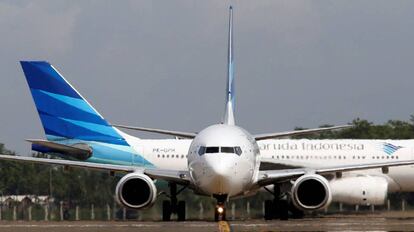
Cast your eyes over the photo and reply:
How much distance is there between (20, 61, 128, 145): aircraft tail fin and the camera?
152ft

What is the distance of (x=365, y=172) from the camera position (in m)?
46.2

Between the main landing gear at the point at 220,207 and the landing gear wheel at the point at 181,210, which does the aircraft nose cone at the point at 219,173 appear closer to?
the main landing gear at the point at 220,207

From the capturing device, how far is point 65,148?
45094mm

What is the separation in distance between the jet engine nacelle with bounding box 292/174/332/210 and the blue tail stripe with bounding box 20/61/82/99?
16.2 metres

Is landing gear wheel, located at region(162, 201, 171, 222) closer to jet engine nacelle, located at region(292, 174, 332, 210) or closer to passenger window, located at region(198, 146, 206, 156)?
passenger window, located at region(198, 146, 206, 156)

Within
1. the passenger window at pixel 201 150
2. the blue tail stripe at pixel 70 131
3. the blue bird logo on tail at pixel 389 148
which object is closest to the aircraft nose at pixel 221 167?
the passenger window at pixel 201 150

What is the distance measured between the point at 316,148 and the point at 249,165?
17.0 meters

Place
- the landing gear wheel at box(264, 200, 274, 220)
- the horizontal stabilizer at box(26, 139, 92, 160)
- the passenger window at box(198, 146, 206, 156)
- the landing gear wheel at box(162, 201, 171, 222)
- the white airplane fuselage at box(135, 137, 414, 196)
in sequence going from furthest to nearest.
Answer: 1. the white airplane fuselage at box(135, 137, 414, 196)
2. the horizontal stabilizer at box(26, 139, 92, 160)
3. the landing gear wheel at box(264, 200, 274, 220)
4. the landing gear wheel at box(162, 201, 171, 222)
5. the passenger window at box(198, 146, 206, 156)

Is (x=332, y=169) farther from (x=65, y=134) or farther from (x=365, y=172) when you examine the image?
(x=65, y=134)

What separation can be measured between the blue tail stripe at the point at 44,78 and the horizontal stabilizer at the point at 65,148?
2238 millimetres

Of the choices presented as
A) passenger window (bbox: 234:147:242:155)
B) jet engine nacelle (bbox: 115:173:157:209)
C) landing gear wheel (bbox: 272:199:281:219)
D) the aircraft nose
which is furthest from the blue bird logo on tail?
the aircraft nose

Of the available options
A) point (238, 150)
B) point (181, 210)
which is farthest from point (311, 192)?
point (181, 210)

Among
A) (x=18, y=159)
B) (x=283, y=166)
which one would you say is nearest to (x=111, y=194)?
(x=283, y=166)

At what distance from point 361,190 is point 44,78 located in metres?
13.4
